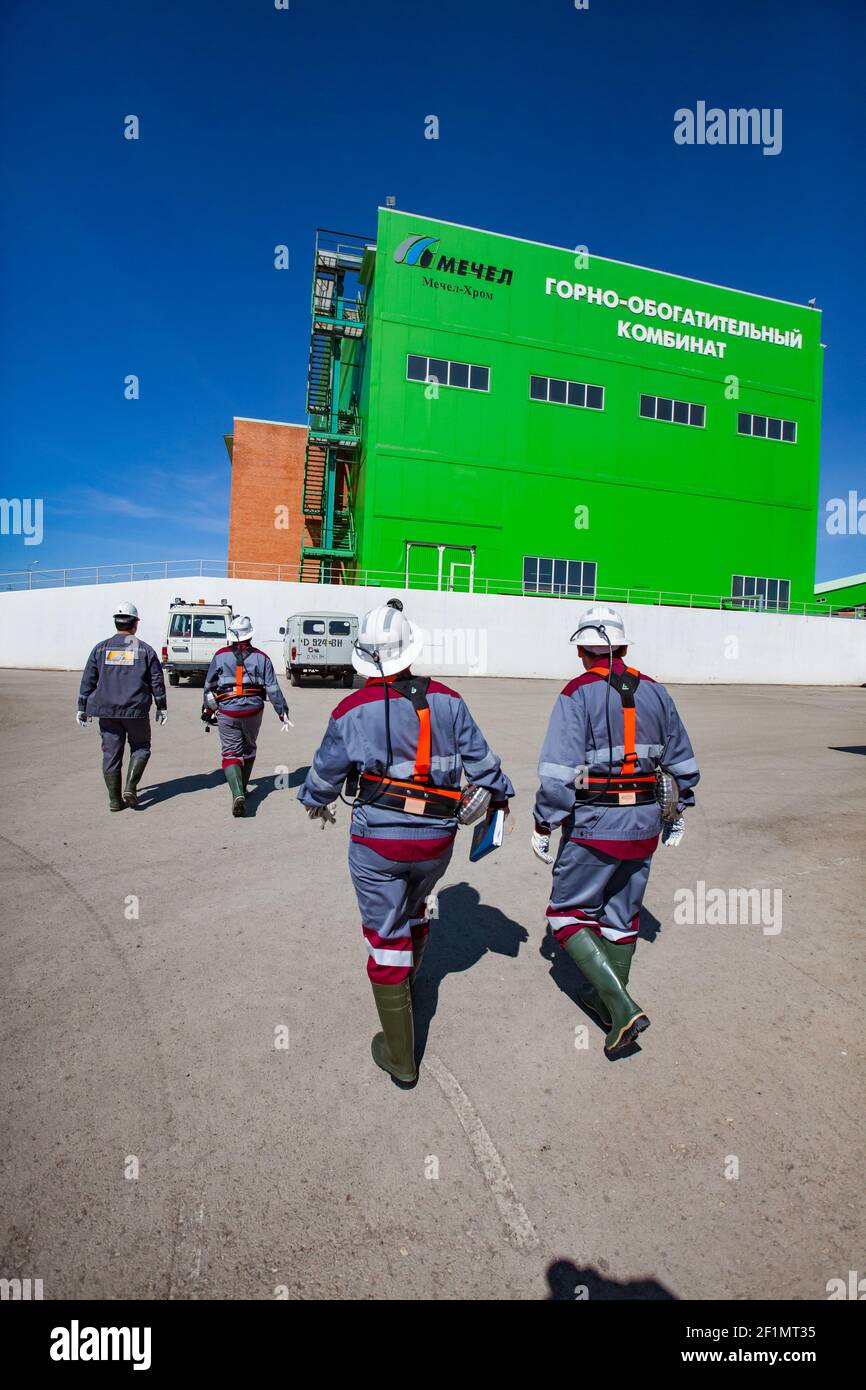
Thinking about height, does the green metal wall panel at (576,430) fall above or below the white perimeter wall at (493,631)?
above

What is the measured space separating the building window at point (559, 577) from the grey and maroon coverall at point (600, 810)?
26833 millimetres

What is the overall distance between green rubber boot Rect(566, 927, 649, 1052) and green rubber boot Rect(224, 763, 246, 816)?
453cm

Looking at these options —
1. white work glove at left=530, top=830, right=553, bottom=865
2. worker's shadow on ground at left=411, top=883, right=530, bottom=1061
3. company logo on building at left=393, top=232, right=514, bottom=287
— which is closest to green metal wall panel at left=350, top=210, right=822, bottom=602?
company logo on building at left=393, top=232, right=514, bottom=287

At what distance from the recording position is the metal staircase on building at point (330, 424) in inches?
1221

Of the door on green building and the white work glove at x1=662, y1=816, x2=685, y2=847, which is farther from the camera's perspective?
the door on green building

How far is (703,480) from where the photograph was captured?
32.8 metres

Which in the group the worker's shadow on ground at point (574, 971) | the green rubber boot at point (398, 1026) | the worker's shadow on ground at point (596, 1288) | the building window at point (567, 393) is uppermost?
the building window at point (567, 393)

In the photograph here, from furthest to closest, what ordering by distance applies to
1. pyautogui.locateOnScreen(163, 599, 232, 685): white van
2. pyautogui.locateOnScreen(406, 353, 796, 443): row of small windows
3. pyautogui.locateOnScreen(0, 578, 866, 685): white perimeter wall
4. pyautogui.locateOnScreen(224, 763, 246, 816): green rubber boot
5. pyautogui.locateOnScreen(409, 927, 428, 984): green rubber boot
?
pyautogui.locateOnScreen(406, 353, 796, 443): row of small windows → pyautogui.locateOnScreen(0, 578, 866, 685): white perimeter wall → pyautogui.locateOnScreen(163, 599, 232, 685): white van → pyautogui.locateOnScreen(224, 763, 246, 816): green rubber boot → pyautogui.locateOnScreen(409, 927, 428, 984): green rubber boot

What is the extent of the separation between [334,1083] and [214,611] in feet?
62.3

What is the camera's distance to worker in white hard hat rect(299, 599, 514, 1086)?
2.90 meters

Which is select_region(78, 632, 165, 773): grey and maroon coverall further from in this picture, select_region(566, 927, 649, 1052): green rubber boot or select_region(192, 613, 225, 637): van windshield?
select_region(192, 613, 225, 637): van windshield

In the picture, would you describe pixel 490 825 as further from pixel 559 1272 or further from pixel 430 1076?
pixel 559 1272

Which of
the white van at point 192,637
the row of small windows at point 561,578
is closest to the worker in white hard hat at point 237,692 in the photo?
the white van at point 192,637

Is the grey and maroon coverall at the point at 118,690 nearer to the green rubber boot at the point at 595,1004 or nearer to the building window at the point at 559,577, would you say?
the green rubber boot at the point at 595,1004
